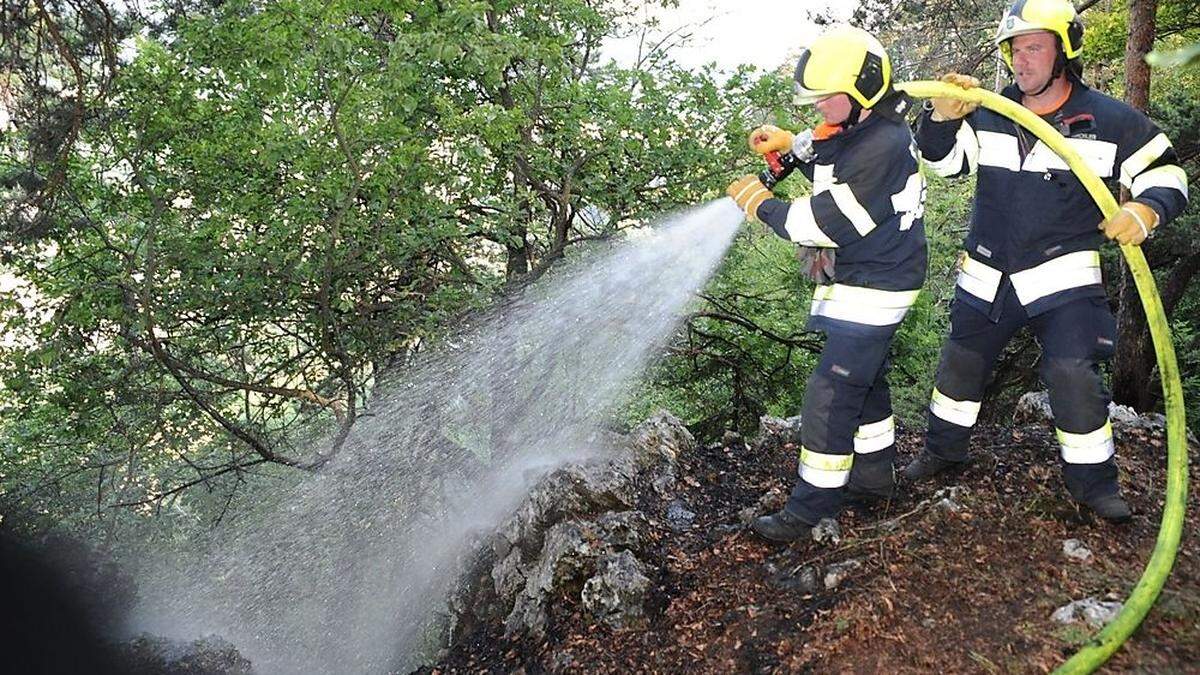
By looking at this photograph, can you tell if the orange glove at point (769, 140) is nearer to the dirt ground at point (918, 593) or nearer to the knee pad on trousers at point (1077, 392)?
the knee pad on trousers at point (1077, 392)

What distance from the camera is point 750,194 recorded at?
143 inches

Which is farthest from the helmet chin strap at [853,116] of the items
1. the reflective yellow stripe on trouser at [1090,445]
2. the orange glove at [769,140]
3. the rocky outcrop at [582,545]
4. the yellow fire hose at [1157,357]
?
the rocky outcrop at [582,545]

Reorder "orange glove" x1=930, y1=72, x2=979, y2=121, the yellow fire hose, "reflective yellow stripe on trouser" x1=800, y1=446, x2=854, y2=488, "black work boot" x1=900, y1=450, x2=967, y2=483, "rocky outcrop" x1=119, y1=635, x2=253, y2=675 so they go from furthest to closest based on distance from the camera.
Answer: "rocky outcrop" x1=119, y1=635, x2=253, y2=675, "black work boot" x1=900, y1=450, x2=967, y2=483, "reflective yellow stripe on trouser" x1=800, y1=446, x2=854, y2=488, "orange glove" x1=930, y1=72, x2=979, y2=121, the yellow fire hose

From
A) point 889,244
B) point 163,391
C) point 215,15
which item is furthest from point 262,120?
point 889,244

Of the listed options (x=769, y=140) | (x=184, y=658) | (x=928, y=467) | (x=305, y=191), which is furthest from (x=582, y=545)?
(x=184, y=658)

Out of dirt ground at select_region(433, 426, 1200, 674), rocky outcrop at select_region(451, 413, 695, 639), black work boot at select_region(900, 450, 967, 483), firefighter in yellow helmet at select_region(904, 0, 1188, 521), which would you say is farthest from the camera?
black work boot at select_region(900, 450, 967, 483)

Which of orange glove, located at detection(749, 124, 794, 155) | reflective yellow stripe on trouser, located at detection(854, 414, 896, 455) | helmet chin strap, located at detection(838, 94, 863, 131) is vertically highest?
orange glove, located at detection(749, 124, 794, 155)

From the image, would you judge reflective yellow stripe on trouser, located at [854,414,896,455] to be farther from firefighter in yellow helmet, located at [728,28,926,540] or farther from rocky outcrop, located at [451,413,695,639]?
rocky outcrop, located at [451,413,695,639]

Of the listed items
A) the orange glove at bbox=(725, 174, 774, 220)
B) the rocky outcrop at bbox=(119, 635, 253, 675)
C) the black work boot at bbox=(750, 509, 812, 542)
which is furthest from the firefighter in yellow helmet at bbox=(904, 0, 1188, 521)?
the rocky outcrop at bbox=(119, 635, 253, 675)

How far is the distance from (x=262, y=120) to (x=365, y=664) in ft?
15.5

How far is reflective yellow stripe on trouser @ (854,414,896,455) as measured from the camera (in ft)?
13.4

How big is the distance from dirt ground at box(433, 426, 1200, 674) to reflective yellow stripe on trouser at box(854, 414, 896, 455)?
33 cm

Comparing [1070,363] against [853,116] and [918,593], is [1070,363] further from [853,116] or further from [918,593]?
[853,116]

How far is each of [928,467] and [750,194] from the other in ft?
6.25
